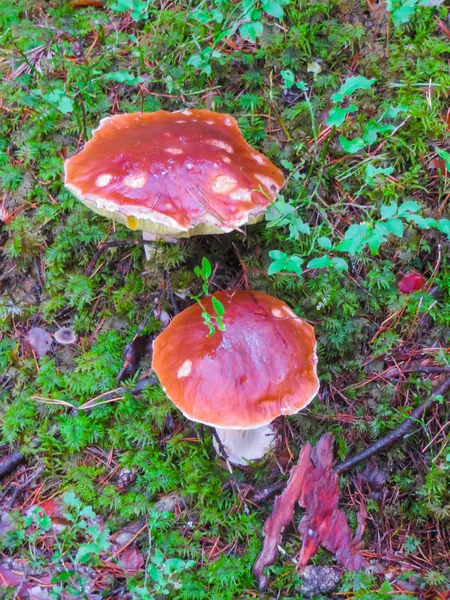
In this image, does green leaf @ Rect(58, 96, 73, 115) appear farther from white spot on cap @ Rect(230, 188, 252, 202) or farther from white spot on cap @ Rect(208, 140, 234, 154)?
white spot on cap @ Rect(230, 188, 252, 202)

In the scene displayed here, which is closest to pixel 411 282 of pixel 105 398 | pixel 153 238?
pixel 153 238

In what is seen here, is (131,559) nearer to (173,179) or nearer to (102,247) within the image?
(102,247)

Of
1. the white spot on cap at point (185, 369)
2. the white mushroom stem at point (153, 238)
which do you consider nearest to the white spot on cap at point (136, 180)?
the white mushroom stem at point (153, 238)

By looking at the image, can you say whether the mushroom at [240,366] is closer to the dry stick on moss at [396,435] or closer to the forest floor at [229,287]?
the forest floor at [229,287]

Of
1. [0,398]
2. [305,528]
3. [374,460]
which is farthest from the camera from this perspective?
[0,398]

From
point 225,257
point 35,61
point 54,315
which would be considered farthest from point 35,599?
point 35,61

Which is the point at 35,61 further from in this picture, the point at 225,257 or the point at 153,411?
the point at 153,411
